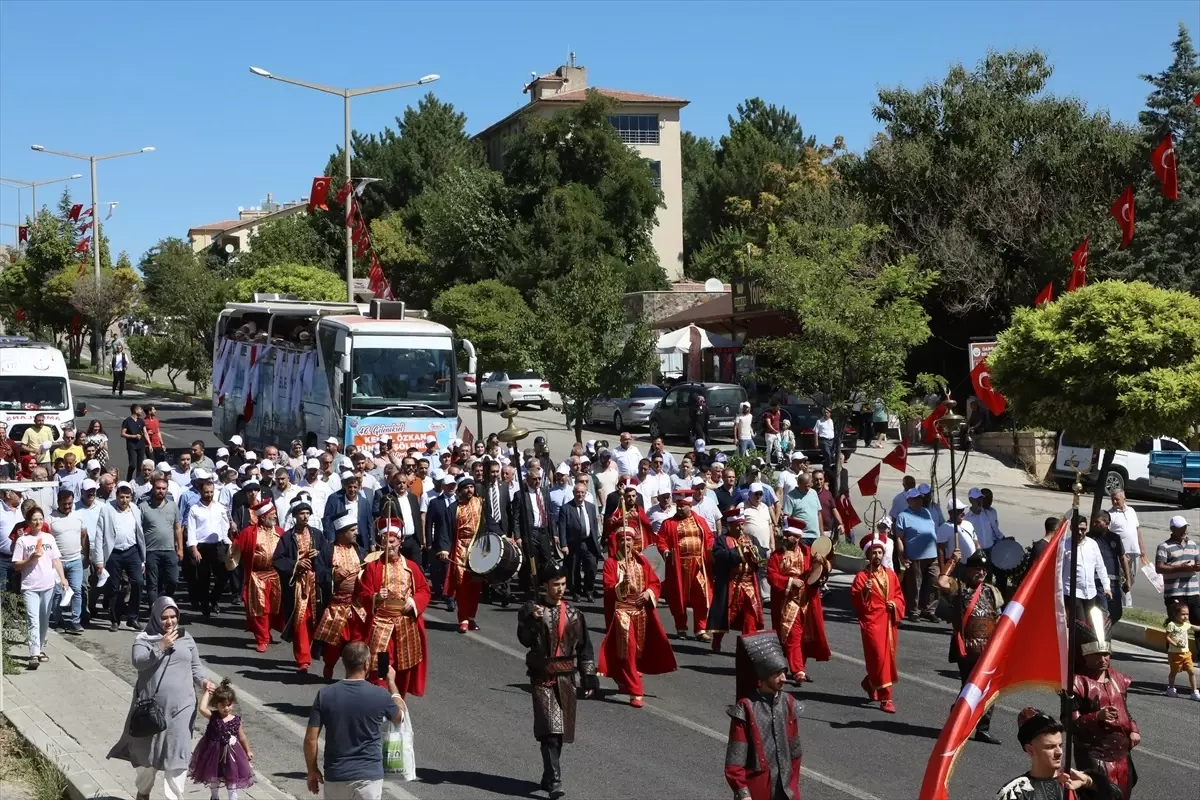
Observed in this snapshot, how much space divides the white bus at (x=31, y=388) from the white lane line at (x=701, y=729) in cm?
1574

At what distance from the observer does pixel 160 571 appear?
15.9m

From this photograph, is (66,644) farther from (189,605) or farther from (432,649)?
(432,649)

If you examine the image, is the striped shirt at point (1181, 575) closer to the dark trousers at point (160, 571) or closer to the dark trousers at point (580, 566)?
the dark trousers at point (580, 566)

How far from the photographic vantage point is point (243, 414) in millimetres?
32406

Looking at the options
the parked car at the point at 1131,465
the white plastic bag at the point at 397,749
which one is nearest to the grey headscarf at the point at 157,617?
the white plastic bag at the point at 397,749

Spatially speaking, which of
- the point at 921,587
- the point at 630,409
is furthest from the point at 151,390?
the point at 921,587

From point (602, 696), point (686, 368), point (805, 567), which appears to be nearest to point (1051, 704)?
point (805, 567)

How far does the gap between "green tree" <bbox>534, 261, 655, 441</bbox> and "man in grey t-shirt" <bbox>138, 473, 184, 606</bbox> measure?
41.7 ft

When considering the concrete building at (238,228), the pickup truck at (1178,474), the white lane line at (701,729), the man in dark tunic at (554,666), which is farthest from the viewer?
the concrete building at (238,228)

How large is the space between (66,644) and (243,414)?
59.2 ft

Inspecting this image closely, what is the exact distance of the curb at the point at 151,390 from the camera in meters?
50.1

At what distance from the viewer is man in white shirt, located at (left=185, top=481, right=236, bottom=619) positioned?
15.9 meters

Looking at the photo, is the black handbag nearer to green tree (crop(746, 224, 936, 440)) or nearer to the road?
the road

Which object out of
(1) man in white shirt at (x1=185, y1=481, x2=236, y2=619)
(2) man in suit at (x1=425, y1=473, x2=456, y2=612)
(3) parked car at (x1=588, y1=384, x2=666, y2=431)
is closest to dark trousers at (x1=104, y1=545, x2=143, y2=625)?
(1) man in white shirt at (x1=185, y1=481, x2=236, y2=619)
